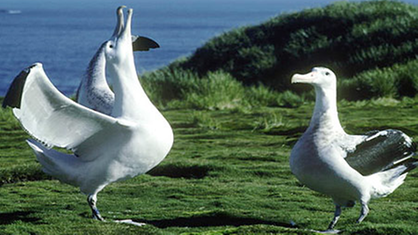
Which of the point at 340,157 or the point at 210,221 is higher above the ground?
the point at 340,157

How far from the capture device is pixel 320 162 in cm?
575

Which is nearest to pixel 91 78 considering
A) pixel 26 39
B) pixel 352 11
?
pixel 352 11

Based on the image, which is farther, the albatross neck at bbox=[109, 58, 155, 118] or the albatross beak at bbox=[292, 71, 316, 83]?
the albatross neck at bbox=[109, 58, 155, 118]

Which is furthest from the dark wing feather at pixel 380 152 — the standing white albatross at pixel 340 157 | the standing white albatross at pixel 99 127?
the standing white albatross at pixel 99 127

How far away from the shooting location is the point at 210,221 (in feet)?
21.8

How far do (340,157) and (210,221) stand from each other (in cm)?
156

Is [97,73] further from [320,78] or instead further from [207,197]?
[320,78]

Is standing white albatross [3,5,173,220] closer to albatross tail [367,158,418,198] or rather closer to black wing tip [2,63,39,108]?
black wing tip [2,63,39,108]

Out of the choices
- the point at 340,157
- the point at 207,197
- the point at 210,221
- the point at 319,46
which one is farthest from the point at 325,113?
the point at 319,46

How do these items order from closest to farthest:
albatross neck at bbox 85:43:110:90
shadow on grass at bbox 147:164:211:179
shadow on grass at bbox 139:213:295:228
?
shadow on grass at bbox 139:213:295:228 → albatross neck at bbox 85:43:110:90 → shadow on grass at bbox 147:164:211:179

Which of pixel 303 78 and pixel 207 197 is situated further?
pixel 207 197

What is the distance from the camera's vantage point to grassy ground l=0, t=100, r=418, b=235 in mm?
6301

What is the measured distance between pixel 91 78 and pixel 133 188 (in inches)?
69.4

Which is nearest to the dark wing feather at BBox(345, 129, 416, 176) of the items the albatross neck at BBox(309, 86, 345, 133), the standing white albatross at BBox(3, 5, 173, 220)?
the albatross neck at BBox(309, 86, 345, 133)
